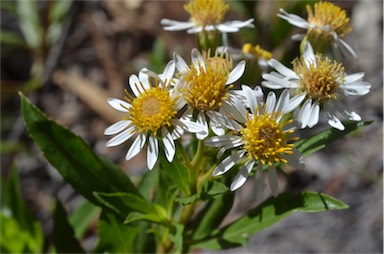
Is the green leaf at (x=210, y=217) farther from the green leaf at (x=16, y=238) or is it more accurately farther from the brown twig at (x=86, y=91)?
the brown twig at (x=86, y=91)

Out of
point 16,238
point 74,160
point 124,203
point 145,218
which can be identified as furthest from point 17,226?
point 145,218

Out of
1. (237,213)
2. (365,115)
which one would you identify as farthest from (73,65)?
(365,115)

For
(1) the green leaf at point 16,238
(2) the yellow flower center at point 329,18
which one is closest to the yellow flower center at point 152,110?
(2) the yellow flower center at point 329,18

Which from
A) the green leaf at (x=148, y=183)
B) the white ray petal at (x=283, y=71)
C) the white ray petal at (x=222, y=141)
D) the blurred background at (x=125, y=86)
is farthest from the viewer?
the blurred background at (x=125, y=86)

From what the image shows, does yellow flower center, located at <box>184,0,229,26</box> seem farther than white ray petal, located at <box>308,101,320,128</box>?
Yes

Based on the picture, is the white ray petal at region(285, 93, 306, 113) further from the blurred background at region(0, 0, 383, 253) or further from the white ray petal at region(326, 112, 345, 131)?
the blurred background at region(0, 0, 383, 253)

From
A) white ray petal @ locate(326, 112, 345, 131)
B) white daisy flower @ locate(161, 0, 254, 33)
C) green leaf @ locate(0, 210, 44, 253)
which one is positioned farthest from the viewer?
green leaf @ locate(0, 210, 44, 253)

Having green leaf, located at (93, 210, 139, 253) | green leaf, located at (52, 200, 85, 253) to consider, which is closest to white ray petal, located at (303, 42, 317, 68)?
green leaf, located at (93, 210, 139, 253)

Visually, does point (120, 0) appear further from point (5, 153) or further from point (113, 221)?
point (113, 221)
